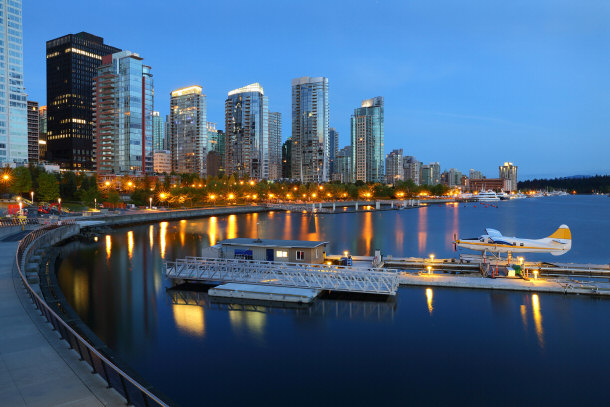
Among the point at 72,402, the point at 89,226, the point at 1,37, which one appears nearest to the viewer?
the point at 72,402

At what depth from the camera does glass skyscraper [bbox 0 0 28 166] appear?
467 ft

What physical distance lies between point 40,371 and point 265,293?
18.1 meters

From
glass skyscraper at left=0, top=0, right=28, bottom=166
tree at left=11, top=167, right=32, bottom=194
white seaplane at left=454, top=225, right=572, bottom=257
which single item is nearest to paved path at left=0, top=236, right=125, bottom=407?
white seaplane at left=454, top=225, right=572, bottom=257

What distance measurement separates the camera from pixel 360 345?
23.6m

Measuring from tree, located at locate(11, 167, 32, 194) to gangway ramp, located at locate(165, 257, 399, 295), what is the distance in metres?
83.3

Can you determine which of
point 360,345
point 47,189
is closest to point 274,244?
point 360,345

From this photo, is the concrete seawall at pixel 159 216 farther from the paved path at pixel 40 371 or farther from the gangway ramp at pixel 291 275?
the paved path at pixel 40 371

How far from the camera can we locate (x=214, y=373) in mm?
19922

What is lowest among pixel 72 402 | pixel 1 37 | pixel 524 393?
pixel 524 393

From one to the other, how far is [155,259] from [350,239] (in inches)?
1397

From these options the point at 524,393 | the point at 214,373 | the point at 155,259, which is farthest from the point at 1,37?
the point at 524,393

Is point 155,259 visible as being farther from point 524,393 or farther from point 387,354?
point 524,393

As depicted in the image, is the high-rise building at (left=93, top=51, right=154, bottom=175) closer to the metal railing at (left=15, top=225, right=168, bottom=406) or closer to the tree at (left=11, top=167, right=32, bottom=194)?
the tree at (left=11, top=167, right=32, bottom=194)

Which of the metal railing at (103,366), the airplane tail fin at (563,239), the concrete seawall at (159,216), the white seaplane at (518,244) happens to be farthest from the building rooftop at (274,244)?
the concrete seawall at (159,216)
